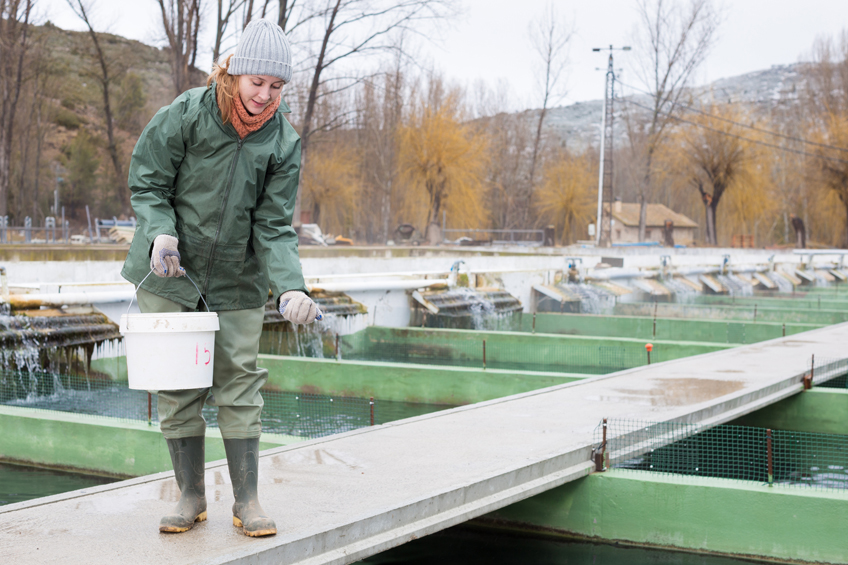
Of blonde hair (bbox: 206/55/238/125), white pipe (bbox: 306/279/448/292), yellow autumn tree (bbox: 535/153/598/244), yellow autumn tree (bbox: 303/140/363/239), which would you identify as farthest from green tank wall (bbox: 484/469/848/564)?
yellow autumn tree (bbox: 535/153/598/244)

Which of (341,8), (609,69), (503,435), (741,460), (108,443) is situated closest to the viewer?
(503,435)

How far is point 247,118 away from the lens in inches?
116

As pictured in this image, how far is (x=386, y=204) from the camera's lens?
39.6 metres

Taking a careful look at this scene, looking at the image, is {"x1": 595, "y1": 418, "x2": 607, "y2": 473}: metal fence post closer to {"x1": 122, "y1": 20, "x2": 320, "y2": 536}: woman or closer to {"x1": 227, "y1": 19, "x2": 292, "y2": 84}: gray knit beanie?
{"x1": 122, "y1": 20, "x2": 320, "y2": 536}: woman

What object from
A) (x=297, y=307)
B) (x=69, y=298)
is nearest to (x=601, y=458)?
(x=297, y=307)

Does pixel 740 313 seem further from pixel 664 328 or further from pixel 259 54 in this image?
pixel 259 54

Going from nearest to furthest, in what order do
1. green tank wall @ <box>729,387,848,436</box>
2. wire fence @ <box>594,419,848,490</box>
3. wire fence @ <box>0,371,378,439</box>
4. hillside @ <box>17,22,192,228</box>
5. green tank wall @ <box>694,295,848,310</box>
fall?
wire fence @ <box>594,419,848,490</box>
green tank wall @ <box>729,387,848,436</box>
wire fence @ <box>0,371,378,439</box>
green tank wall @ <box>694,295,848,310</box>
hillside @ <box>17,22,192,228</box>

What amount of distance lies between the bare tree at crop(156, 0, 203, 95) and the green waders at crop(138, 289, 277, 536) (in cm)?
2035

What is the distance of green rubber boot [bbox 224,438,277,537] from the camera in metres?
3.14

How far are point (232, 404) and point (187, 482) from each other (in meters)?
0.42

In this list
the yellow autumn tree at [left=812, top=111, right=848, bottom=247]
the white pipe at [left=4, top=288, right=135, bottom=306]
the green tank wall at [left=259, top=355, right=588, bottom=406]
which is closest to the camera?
the green tank wall at [left=259, top=355, right=588, bottom=406]

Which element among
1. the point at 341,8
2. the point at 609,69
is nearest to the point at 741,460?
the point at 341,8

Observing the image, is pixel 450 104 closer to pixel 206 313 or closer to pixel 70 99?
pixel 206 313

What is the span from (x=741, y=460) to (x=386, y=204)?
33.2 metres
